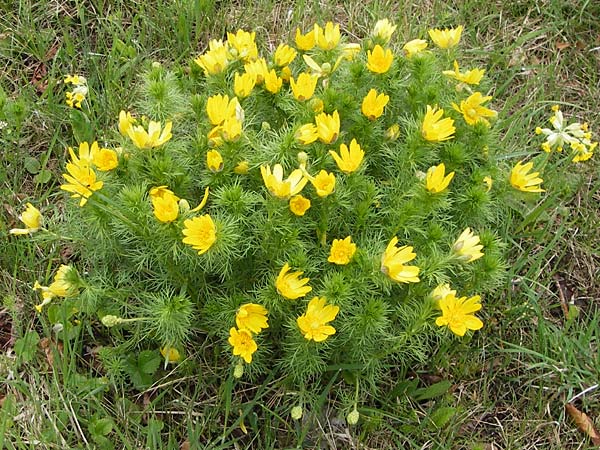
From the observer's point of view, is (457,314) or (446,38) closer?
(457,314)

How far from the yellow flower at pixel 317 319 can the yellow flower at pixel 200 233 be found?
317 millimetres

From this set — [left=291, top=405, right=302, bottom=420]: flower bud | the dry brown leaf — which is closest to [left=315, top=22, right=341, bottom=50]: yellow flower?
[left=291, top=405, right=302, bottom=420]: flower bud

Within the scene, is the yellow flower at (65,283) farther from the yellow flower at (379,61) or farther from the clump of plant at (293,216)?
the yellow flower at (379,61)

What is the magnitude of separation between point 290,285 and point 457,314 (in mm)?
466

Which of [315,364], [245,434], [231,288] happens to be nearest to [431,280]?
[315,364]

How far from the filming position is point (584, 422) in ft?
7.57

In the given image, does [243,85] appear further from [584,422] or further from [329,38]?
[584,422]

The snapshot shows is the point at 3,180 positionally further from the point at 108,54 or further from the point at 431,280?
the point at 431,280

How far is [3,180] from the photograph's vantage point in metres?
2.62

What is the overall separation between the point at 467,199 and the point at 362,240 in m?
0.36

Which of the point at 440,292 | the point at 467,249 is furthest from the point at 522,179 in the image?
the point at 440,292

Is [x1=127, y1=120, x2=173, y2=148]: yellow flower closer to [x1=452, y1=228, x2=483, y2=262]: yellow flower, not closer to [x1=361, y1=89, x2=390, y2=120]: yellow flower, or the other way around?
[x1=361, y1=89, x2=390, y2=120]: yellow flower

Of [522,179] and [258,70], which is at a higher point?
[258,70]

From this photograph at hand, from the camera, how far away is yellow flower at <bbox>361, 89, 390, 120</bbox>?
201 cm
